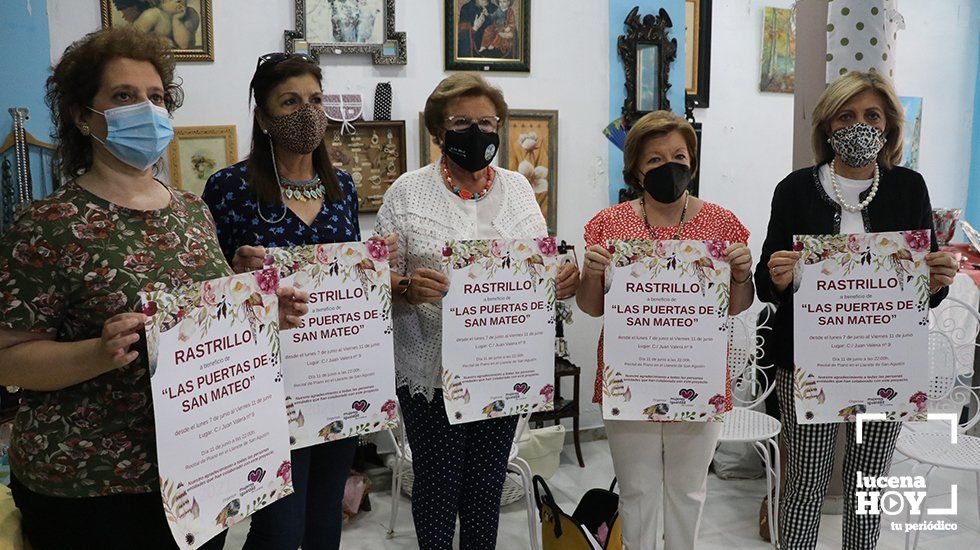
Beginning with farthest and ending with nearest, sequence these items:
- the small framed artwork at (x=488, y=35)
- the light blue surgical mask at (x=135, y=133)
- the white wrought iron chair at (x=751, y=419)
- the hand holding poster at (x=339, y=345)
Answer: the small framed artwork at (x=488, y=35) < the white wrought iron chair at (x=751, y=419) < the hand holding poster at (x=339, y=345) < the light blue surgical mask at (x=135, y=133)

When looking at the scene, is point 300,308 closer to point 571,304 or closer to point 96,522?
point 96,522

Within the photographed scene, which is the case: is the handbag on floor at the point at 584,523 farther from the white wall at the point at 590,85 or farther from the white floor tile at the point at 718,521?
the white wall at the point at 590,85

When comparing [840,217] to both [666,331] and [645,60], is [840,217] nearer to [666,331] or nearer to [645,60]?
[666,331]

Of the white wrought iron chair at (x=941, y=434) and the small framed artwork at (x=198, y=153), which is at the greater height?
the small framed artwork at (x=198, y=153)

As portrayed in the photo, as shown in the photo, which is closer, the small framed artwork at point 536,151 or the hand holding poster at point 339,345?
the hand holding poster at point 339,345

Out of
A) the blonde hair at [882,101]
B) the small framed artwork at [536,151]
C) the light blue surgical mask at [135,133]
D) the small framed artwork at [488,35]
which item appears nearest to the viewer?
the light blue surgical mask at [135,133]

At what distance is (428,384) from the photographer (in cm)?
195

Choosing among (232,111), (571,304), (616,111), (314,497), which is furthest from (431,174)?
(616,111)

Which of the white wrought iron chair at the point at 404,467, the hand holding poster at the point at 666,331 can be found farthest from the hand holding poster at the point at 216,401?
the white wrought iron chair at the point at 404,467

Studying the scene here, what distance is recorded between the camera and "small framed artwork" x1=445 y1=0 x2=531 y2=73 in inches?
145

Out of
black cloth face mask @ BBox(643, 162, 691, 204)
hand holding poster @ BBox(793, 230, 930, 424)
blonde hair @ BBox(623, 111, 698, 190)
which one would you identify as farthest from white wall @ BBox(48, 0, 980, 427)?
hand holding poster @ BBox(793, 230, 930, 424)

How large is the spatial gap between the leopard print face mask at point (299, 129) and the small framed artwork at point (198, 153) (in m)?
1.73

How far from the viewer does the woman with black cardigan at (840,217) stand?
1.97 meters

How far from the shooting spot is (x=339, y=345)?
5.81ft
